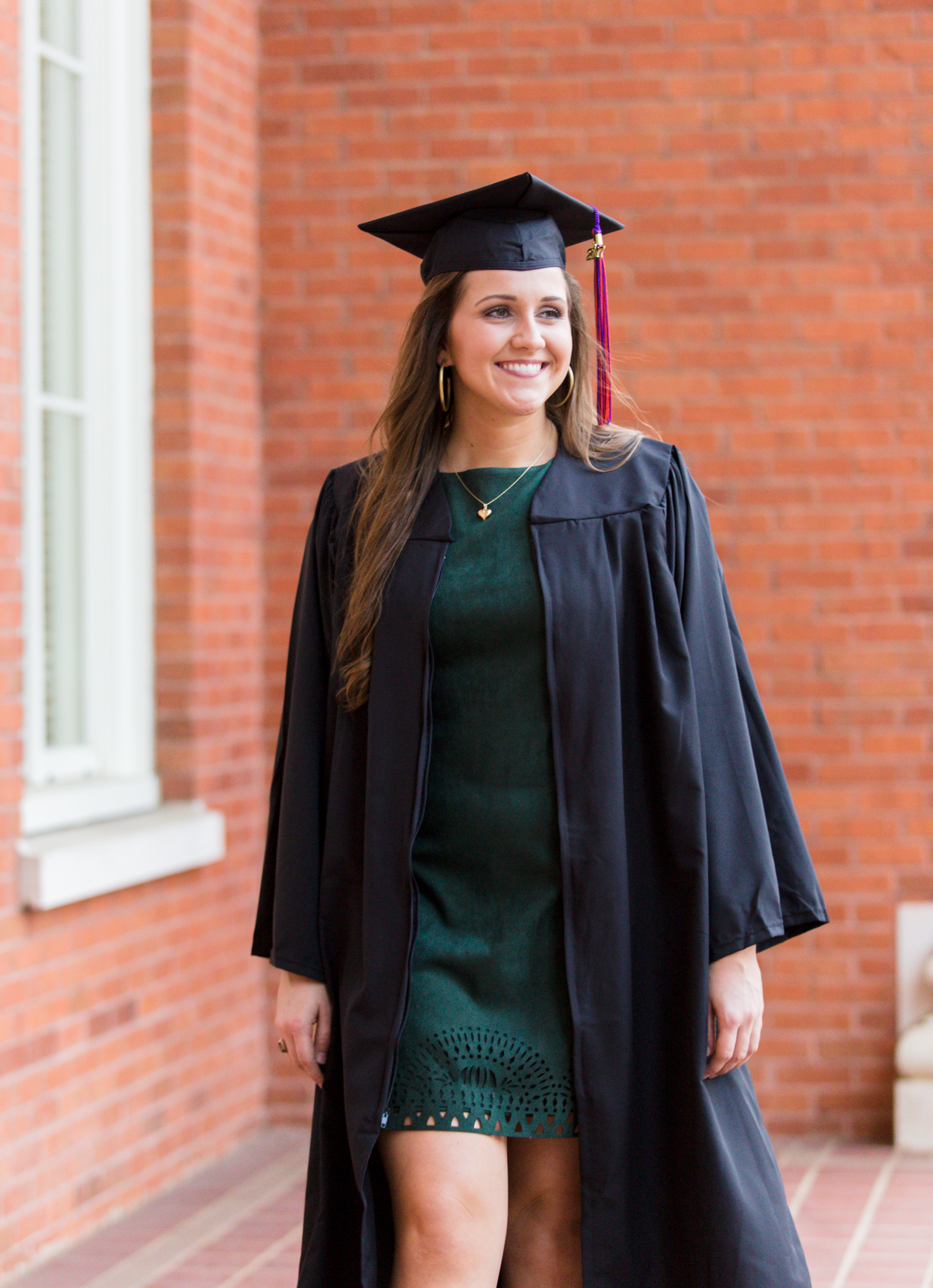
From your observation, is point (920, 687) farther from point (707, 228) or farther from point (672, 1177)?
point (672, 1177)

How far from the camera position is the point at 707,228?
4.88 m

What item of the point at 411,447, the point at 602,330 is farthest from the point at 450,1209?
the point at 602,330

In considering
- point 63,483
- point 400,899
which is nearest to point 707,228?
point 63,483

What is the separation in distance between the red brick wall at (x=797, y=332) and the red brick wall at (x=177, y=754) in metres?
0.80

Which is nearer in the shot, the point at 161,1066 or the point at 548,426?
the point at 548,426

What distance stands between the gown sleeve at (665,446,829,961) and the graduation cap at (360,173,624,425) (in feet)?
1.04

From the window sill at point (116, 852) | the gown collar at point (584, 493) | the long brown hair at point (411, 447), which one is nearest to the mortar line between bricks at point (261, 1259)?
the window sill at point (116, 852)

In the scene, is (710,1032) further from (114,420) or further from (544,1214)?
(114,420)

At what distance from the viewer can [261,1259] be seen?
3.89 meters

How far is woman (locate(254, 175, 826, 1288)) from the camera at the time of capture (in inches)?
93.4

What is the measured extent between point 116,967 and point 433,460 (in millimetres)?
2085

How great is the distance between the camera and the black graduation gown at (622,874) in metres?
2.37

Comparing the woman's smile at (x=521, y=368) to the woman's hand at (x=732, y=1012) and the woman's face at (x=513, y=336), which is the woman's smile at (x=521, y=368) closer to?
the woman's face at (x=513, y=336)

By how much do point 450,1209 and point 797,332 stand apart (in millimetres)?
3274
